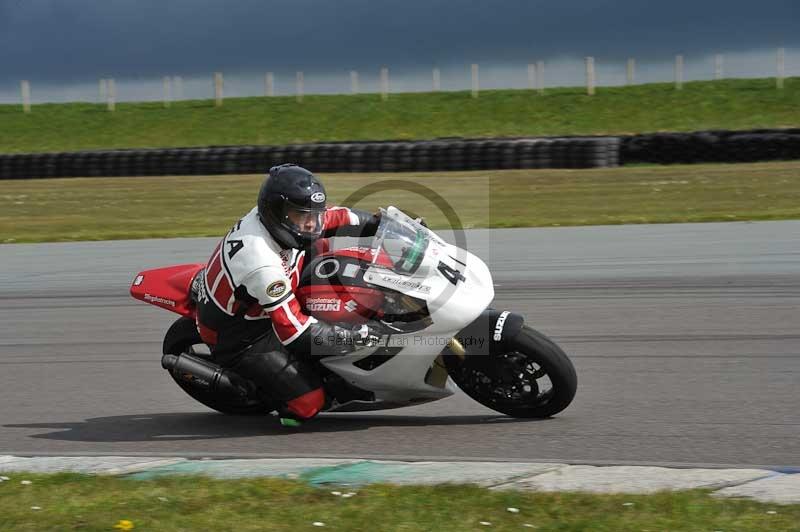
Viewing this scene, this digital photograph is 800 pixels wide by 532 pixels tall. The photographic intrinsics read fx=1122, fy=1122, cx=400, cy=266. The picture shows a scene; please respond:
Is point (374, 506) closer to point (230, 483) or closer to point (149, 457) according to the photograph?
point (230, 483)

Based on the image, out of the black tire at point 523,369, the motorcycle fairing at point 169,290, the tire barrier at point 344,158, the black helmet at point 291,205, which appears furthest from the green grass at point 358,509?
the tire barrier at point 344,158

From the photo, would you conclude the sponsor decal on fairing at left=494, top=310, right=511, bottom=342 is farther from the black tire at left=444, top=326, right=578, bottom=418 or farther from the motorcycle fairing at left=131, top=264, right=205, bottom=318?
the motorcycle fairing at left=131, top=264, right=205, bottom=318

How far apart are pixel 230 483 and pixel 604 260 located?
7535 millimetres

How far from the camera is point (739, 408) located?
595cm

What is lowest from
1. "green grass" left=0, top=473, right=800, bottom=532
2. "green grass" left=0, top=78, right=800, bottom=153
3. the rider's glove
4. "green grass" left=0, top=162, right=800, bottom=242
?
"green grass" left=0, top=473, right=800, bottom=532

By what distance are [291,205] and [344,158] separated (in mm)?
18836

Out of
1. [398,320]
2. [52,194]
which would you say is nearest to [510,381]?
[398,320]

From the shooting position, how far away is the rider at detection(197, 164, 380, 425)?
5.62 m

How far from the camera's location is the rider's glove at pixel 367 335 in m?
5.59

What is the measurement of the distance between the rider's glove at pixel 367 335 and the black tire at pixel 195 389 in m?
1.06

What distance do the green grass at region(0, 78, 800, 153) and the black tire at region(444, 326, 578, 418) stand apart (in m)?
25.8

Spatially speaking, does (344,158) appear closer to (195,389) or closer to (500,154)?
(500,154)

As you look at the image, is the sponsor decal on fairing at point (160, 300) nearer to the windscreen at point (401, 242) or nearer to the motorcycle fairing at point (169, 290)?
the motorcycle fairing at point (169, 290)

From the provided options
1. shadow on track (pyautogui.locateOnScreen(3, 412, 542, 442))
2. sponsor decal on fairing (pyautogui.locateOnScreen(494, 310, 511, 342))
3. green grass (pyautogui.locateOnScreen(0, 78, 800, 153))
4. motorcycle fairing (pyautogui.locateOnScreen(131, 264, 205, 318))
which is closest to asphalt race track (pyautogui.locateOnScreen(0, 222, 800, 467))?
shadow on track (pyautogui.locateOnScreen(3, 412, 542, 442))
